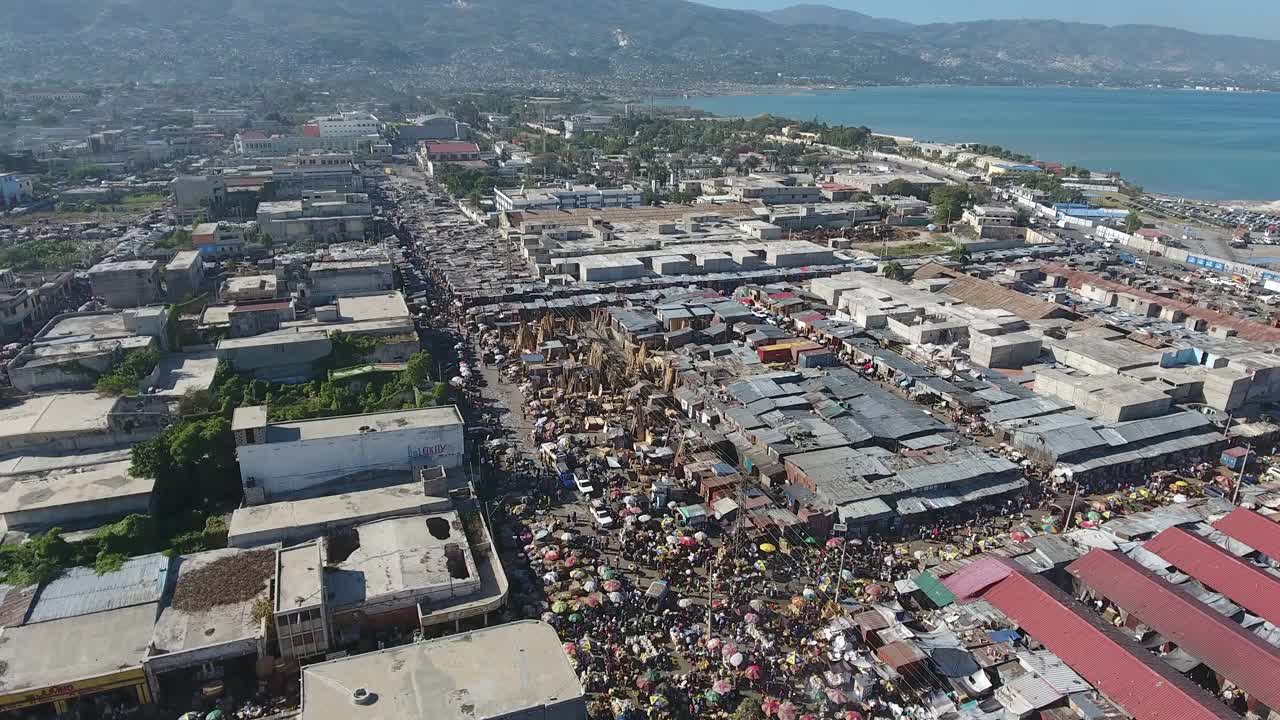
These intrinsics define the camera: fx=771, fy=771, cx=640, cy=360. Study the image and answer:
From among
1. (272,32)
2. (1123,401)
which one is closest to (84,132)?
(1123,401)

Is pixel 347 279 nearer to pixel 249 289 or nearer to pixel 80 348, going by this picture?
pixel 249 289

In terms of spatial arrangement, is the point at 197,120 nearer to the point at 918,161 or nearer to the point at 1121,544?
the point at 918,161

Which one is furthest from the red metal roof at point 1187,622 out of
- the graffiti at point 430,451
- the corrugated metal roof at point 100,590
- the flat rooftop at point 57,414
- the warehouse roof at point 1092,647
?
the corrugated metal roof at point 100,590

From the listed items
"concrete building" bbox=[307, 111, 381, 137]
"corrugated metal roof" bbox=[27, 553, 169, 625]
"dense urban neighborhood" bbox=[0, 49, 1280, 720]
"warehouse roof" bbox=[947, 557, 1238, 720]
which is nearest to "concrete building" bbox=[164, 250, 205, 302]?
"dense urban neighborhood" bbox=[0, 49, 1280, 720]

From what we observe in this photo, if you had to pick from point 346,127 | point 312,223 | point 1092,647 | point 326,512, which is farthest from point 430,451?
point 346,127

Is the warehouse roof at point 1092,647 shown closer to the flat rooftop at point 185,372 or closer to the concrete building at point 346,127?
the flat rooftop at point 185,372

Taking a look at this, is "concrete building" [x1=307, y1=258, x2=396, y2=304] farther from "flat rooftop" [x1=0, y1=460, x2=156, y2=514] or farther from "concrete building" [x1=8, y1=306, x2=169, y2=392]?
"flat rooftop" [x1=0, y1=460, x2=156, y2=514]
